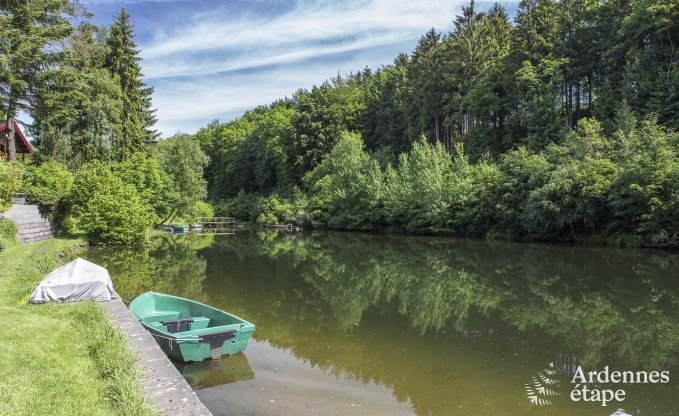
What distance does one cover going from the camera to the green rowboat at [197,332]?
9102 mm

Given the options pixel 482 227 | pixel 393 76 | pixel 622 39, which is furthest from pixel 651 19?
pixel 393 76

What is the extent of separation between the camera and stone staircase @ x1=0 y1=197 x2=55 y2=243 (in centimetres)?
2356

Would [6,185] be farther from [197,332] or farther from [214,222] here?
[214,222]

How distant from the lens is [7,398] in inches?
206

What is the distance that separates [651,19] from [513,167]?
1572cm

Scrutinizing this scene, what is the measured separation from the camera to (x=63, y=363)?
6672mm

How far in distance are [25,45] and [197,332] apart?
73.2ft

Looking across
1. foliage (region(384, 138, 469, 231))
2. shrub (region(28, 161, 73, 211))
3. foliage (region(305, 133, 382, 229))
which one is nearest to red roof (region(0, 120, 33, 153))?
shrub (region(28, 161, 73, 211))

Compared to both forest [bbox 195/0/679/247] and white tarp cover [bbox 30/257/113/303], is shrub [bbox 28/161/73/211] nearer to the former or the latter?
white tarp cover [bbox 30/257/113/303]

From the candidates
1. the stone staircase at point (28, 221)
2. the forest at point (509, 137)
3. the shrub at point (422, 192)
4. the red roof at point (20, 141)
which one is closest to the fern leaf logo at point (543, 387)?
the forest at point (509, 137)

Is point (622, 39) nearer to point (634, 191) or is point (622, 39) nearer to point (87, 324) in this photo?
point (634, 191)

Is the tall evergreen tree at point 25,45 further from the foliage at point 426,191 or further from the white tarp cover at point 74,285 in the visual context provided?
the foliage at point 426,191

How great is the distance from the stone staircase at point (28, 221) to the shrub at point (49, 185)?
1.09m

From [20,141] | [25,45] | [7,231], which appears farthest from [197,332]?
[20,141]
